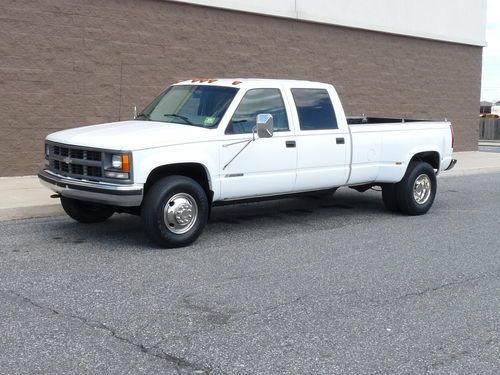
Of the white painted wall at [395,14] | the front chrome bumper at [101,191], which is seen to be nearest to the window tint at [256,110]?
the front chrome bumper at [101,191]

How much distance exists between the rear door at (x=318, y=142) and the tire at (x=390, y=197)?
131cm

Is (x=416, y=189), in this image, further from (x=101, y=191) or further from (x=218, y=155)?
(x=101, y=191)

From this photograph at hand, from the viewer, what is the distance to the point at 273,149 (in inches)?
326

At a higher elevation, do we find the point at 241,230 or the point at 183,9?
the point at 183,9

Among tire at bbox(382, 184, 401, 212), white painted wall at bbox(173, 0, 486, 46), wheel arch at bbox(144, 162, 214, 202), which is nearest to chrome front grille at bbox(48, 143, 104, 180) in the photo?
wheel arch at bbox(144, 162, 214, 202)

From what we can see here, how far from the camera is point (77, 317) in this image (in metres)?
5.12

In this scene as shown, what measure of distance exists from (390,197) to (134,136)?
4775 millimetres

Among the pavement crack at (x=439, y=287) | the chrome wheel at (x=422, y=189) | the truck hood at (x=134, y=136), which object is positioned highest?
the truck hood at (x=134, y=136)

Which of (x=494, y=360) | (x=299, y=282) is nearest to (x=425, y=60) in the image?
(x=299, y=282)

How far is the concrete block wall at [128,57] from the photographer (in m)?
12.1

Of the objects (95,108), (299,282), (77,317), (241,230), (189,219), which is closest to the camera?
(77,317)

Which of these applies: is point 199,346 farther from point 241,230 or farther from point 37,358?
point 241,230

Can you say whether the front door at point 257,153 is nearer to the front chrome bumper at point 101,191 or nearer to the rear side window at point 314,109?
the rear side window at point 314,109

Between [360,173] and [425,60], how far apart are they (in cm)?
1345
